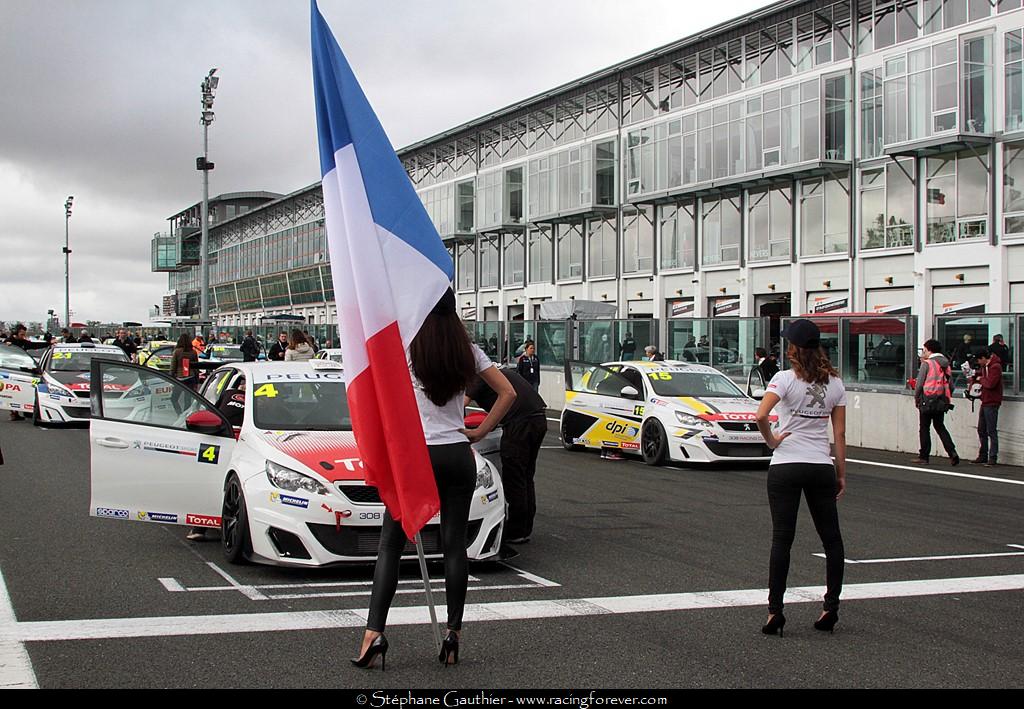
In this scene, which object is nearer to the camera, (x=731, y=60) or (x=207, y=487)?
(x=207, y=487)

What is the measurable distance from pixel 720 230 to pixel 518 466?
37.9 m

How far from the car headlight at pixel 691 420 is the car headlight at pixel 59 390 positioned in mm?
10963

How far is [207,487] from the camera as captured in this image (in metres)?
8.23

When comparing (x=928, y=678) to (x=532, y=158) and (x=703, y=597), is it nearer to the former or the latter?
(x=703, y=597)

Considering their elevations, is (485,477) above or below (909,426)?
above

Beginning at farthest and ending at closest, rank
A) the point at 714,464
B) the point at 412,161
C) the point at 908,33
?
1. the point at 412,161
2. the point at 908,33
3. the point at 714,464

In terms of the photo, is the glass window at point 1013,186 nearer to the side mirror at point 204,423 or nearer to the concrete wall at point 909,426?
the concrete wall at point 909,426

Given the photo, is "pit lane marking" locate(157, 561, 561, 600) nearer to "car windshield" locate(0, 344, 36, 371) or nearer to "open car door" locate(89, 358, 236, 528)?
"open car door" locate(89, 358, 236, 528)

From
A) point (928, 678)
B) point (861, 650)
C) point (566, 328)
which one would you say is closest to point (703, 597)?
point (861, 650)

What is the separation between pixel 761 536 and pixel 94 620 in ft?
18.8

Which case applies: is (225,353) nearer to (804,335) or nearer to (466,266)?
(804,335)

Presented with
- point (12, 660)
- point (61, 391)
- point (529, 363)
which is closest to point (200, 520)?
point (12, 660)

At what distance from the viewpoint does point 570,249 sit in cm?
5541

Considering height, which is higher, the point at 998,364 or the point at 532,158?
the point at 532,158
